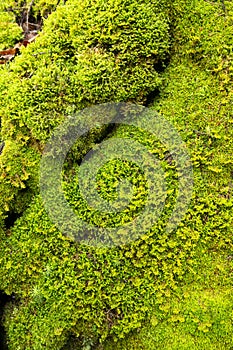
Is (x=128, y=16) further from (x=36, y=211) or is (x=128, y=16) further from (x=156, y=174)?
(x=36, y=211)

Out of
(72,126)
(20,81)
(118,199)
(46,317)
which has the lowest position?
(46,317)

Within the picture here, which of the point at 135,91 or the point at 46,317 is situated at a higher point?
the point at 135,91

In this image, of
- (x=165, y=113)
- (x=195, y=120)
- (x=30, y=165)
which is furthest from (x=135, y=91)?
(x=30, y=165)

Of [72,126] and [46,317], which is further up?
[72,126]

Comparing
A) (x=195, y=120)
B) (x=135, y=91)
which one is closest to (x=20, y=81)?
(x=135, y=91)

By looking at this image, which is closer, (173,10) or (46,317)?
(46,317)

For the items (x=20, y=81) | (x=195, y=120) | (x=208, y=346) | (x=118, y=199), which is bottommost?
(x=208, y=346)

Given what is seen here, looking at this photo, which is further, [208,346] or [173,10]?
[173,10]

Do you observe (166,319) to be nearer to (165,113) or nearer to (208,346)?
(208,346)
